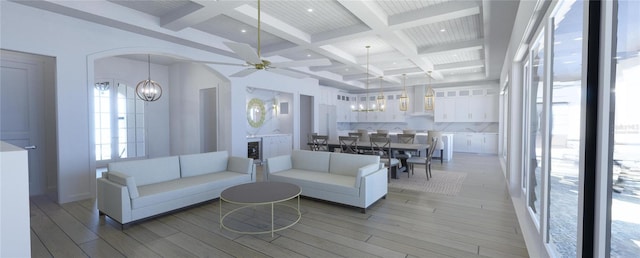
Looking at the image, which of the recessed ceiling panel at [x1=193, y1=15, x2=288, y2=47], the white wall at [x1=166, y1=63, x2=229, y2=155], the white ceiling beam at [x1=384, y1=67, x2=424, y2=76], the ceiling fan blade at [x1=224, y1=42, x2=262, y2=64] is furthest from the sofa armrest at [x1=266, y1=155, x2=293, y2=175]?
the white ceiling beam at [x1=384, y1=67, x2=424, y2=76]

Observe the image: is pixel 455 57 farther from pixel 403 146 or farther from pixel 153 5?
pixel 153 5

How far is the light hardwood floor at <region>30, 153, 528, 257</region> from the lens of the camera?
97.9 inches

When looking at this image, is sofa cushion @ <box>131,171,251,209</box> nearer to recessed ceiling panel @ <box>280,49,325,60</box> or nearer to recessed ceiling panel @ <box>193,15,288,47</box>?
recessed ceiling panel @ <box>193,15,288,47</box>

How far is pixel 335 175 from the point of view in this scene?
4.16 metres

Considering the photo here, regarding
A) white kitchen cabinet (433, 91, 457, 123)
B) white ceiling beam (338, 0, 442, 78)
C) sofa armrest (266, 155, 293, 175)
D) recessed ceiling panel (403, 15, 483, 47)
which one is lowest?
sofa armrest (266, 155, 293, 175)

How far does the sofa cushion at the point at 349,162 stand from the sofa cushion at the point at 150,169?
2.36m

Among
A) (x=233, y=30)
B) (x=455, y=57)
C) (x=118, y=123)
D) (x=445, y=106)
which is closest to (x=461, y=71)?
(x=445, y=106)

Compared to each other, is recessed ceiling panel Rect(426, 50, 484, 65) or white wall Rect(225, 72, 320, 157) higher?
recessed ceiling panel Rect(426, 50, 484, 65)

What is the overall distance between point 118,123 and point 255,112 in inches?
139

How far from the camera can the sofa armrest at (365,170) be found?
3.50m

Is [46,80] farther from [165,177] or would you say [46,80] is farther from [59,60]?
[165,177]

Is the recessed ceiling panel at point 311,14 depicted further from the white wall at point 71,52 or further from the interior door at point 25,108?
the interior door at point 25,108

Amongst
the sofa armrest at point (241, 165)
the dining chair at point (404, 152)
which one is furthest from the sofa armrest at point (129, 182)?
the dining chair at point (404, 152)

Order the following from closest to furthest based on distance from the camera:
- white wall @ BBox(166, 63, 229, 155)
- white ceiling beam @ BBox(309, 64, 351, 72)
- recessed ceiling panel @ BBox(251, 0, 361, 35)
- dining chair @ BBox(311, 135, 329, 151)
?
recessed ceiling panel @ BBox(251, 0, 361, 35)
dining chair @ BBox(311, 135, 329, 151)
white wall @ BBox(166, 63, 229, 155)
white ceiling beam @ BBox(309, 64, 351, 72)
